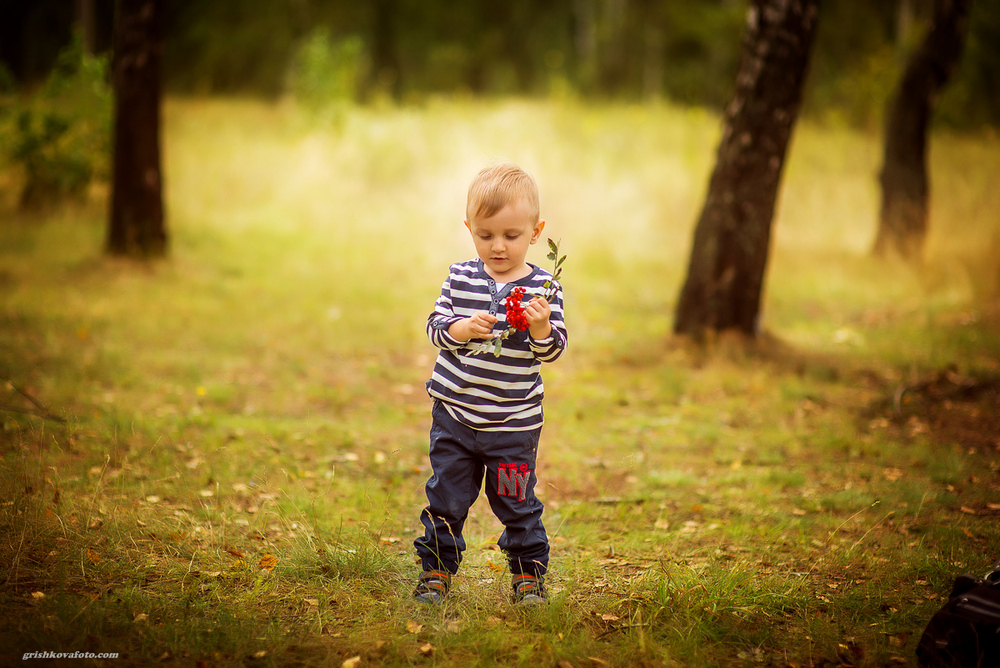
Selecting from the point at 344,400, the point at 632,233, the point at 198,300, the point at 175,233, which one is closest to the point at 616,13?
the point at 632,233

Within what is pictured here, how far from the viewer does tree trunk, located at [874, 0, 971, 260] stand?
10688 mm

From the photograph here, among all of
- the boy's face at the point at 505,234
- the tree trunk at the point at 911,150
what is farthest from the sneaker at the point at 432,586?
the tree trunk at the point at 911,150

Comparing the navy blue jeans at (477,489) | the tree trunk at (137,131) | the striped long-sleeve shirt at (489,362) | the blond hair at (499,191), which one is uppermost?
the tree trunk at (137,131)

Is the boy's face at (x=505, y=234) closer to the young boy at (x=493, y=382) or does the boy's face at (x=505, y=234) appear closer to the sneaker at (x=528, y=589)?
the young boy at (x=493, y=382)

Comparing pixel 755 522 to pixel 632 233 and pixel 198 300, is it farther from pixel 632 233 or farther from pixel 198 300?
pixel 632 233

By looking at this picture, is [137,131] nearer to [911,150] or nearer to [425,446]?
[425,446]

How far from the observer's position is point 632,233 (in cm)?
1277

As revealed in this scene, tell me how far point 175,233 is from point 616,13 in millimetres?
23575

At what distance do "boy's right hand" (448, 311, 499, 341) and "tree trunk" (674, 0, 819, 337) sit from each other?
193 inches

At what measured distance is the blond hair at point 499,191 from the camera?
2947mm

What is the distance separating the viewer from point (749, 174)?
7.11 m

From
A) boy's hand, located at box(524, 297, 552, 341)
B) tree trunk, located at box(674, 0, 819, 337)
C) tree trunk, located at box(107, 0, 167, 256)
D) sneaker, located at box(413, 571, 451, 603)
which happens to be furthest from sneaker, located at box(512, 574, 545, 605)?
tree trunk, located at box(107, 0, 167, 256)

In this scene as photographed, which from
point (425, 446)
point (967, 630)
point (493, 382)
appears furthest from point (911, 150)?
point (493, 382)

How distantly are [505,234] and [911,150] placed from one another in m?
10.3
